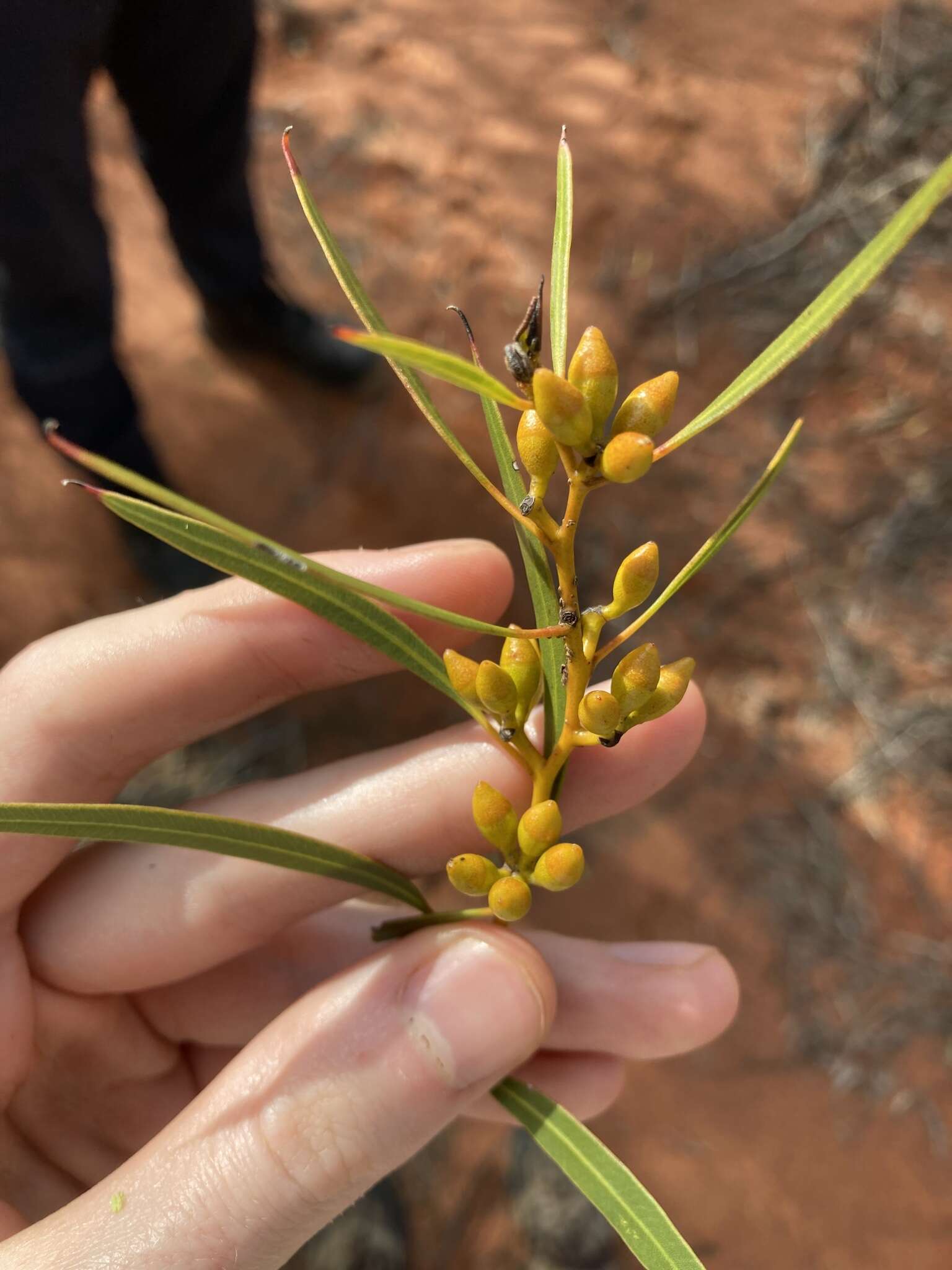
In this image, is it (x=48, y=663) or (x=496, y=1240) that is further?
(x=496, y=1240)

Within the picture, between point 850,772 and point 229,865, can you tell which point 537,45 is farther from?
point 229,865

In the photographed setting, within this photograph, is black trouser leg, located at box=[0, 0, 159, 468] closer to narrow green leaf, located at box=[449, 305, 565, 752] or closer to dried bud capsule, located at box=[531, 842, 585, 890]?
narrow green leaf, located at box=[449, 305, 565, 752]

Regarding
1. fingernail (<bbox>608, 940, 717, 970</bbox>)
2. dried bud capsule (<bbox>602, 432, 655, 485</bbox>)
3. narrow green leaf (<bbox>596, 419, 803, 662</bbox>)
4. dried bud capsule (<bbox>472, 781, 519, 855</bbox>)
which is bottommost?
fingernail (<bbox>608, 940, 717, 970</bbox>)

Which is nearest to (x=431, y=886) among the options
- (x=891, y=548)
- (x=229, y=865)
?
(x=229, y=865)

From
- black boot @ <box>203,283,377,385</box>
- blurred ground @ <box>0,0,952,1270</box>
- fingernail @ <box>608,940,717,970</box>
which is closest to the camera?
fingernail @ <box>608,940,717,970</box>

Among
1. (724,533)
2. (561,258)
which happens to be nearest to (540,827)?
(724,533)

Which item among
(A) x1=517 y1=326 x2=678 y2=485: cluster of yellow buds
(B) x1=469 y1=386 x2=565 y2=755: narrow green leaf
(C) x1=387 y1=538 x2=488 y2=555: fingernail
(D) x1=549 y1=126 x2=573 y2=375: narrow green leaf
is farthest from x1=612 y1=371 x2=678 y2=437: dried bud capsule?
(C) x1=387 y1=538 x2=488 y2=555: fingernail

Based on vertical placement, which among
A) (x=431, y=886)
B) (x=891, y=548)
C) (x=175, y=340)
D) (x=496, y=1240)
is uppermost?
(x=175, y=340)
